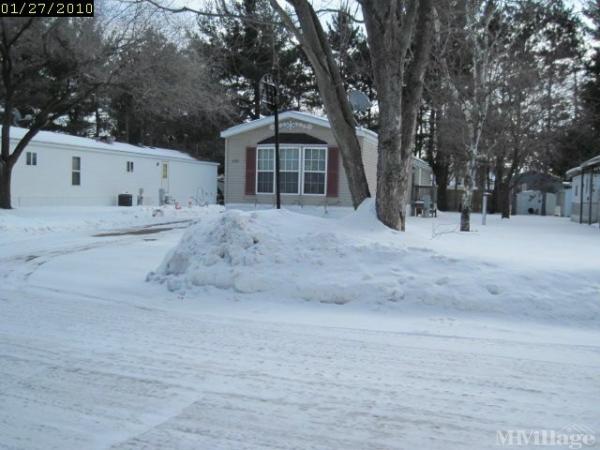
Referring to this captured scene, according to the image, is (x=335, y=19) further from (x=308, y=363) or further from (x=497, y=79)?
(x=308, y=363)

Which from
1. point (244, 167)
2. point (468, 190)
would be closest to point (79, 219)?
point (244, 167)

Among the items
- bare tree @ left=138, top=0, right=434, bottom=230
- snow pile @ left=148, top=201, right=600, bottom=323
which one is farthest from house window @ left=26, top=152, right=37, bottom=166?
snow pile @ left=148, top=201, right=600, bottom=323

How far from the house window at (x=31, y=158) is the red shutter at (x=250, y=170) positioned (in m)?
8.48

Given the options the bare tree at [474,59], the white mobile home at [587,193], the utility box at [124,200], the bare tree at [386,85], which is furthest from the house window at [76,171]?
the white mobile home at [587,193]

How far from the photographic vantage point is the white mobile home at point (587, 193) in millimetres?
20188

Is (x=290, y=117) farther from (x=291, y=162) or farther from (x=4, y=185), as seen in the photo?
(x=4, y=185)

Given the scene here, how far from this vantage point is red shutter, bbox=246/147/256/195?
895 inches

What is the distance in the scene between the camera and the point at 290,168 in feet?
74.3

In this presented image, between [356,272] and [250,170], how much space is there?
1629cm

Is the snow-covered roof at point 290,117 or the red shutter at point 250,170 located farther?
the red shutter at point 250,170

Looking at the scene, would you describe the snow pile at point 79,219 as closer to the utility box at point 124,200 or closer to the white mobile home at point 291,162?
the white mobile home at point 291,162

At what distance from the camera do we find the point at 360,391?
399 cm
